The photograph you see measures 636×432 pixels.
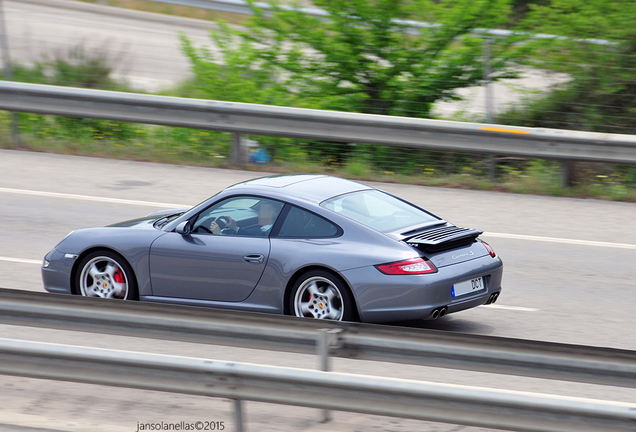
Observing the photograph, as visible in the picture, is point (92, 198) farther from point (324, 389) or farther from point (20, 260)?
point (324, 389)

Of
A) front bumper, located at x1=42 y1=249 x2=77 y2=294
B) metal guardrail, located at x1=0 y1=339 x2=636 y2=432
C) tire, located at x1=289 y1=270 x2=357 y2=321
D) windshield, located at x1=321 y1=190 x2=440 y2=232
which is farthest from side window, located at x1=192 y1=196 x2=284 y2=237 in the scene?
metal guardrail, located at x1=0 y1=339 x2=636 y2=432

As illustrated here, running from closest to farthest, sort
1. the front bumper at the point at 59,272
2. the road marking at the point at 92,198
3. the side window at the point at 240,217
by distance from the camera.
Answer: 1. the side window at the point at 240,217
2. the front bumper at the point at 59,272
3. the road marking at the point at 92,198

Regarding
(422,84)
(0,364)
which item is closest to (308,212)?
(0,364)

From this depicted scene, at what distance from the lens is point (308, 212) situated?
761 centimetres

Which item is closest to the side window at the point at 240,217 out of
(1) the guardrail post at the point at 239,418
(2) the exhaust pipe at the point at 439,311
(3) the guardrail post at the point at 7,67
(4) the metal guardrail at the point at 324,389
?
(2) the exhaust pipe at the point at 439,311

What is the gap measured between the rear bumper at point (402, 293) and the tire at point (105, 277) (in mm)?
2115

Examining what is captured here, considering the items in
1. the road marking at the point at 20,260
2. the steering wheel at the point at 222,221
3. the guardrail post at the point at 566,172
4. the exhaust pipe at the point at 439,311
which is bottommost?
the exhaust pipe at the point at 439,311

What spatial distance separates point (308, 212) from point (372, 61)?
7.80 m

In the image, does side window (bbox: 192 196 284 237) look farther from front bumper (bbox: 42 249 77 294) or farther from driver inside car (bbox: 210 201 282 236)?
front bumper (bbox: 42 249 77 294)

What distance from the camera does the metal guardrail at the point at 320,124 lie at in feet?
41.5

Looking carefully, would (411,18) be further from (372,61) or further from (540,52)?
(540,52)

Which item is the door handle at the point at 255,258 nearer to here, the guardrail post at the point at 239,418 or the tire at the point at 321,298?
the tire at the point at 321,298

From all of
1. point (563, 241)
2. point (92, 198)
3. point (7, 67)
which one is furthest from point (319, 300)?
point (7, 67)

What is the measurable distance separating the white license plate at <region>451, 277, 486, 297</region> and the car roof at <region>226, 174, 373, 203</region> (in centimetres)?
136
